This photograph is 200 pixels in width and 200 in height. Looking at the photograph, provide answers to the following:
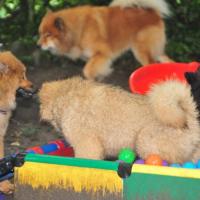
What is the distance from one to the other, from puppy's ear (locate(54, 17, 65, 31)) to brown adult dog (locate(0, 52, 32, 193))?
2.62 meters

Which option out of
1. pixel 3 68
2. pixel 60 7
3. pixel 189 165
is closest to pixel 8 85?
Result: pixel 3 68

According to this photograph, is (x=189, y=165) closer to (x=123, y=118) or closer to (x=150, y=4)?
(x=123, y=118)

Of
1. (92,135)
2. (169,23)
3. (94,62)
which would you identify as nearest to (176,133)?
(92,135)

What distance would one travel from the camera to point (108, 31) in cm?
727

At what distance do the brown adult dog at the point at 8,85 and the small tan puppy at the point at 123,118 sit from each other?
311 mm

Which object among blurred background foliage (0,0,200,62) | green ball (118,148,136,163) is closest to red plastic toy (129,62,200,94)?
green ball (118,148,136,163)

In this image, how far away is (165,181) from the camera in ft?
10.5

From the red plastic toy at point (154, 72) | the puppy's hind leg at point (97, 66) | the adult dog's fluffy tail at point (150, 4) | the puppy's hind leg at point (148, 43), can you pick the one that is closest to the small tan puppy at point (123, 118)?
the red plastic toy at point (154, 72)

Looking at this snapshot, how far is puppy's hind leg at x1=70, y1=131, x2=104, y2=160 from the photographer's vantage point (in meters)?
3.98

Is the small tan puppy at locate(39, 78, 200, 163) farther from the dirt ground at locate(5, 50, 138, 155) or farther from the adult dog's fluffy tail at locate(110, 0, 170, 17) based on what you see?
the adult dog's fluffy tail at locate(110, 0, 170, 17)

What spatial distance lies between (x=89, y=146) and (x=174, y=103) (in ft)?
2.40

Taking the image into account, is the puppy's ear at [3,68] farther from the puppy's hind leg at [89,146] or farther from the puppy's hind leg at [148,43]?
the puppy's hind leg at [148,43]

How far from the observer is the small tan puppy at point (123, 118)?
12.2 ft

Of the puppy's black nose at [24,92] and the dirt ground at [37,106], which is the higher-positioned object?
the puppy's black nose at [24,92]
